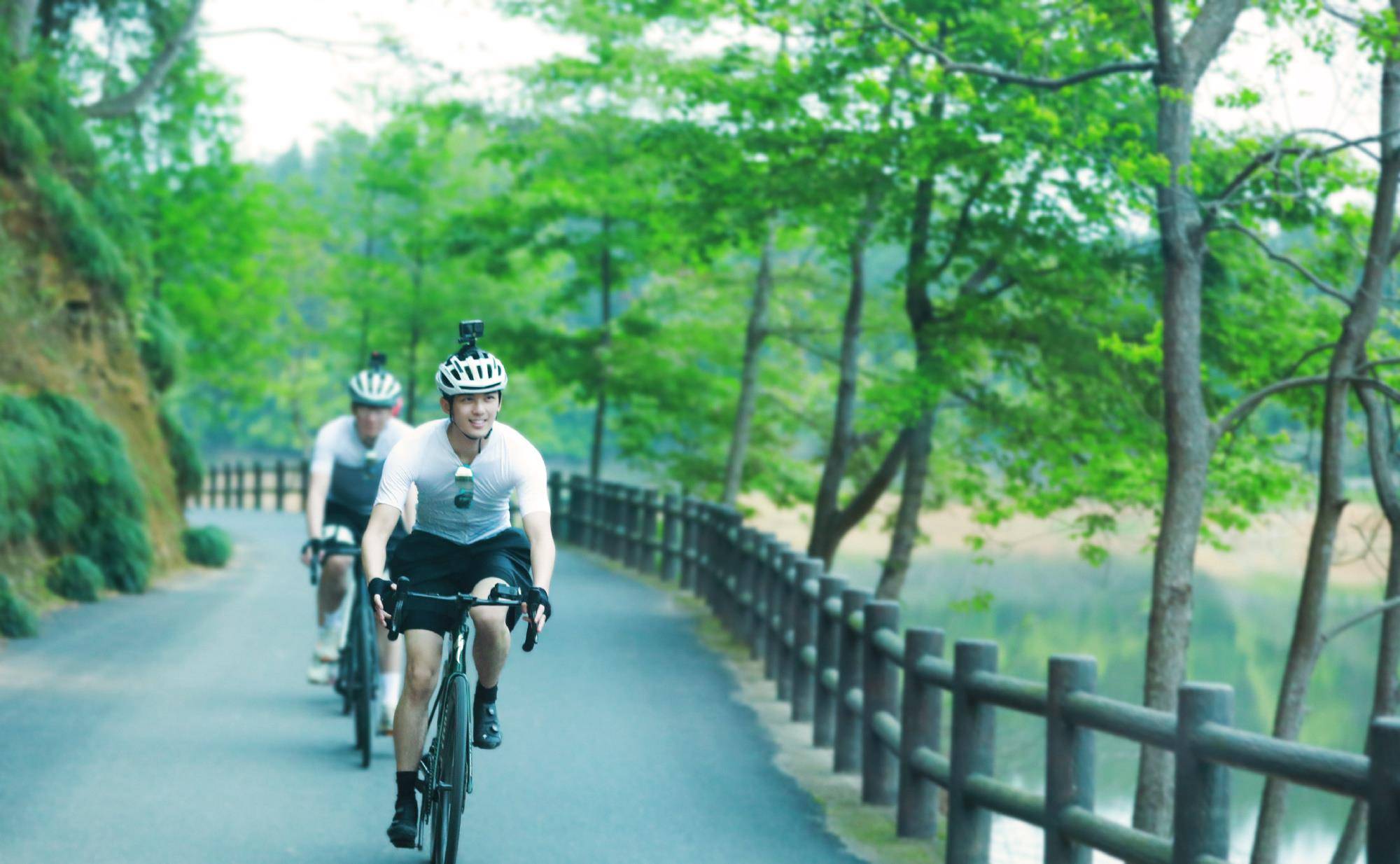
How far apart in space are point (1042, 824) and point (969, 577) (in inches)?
1593

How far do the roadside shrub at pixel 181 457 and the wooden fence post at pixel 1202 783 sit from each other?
19.3 m

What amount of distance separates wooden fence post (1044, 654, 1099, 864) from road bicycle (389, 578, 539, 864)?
1.98 metres

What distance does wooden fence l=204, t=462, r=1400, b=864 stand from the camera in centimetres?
457

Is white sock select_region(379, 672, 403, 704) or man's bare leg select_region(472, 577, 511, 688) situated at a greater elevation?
man's bare leg select_region(472, 577, 511, 688)

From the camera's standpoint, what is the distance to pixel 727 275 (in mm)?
31391

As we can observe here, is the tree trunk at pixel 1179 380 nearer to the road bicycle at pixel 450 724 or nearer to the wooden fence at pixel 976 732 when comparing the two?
the wooden fence at pixel 976 732

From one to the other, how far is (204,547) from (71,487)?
18.6 ft

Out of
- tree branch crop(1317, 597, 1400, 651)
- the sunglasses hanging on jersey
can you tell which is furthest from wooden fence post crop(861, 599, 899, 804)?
tree branch crop(1317, 597, 1400, 651)

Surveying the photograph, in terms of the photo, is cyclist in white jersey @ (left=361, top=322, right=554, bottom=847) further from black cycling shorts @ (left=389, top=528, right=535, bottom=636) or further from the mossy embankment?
the mossy embankment

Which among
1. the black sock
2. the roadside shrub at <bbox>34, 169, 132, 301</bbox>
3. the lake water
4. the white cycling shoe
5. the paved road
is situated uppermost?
the roadside shrub at <bbox>34, 169, 132, 301</bbox>

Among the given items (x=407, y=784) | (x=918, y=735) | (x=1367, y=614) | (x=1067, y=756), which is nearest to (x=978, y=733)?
(x=918, y=735)

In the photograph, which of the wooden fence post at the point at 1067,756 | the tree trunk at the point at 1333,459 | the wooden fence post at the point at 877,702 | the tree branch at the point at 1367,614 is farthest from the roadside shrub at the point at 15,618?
the tree branch at the point at 1367,614

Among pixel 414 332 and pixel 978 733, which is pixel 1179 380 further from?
pixel 414 332

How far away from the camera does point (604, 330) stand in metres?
31.5
